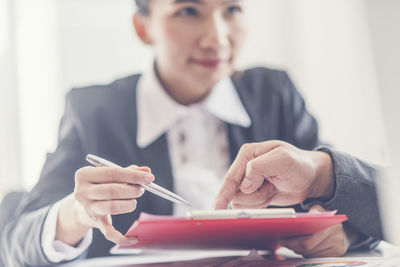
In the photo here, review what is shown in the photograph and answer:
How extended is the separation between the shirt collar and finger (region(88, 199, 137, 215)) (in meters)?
0.31

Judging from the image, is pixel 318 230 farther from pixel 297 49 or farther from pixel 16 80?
pixel 297 49

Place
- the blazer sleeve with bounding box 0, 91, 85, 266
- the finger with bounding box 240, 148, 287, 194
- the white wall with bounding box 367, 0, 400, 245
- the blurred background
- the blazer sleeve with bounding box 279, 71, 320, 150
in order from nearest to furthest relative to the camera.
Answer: the white wall with bounding box 367, 0, 400, 245, the finger with bounding box 240, 148, 287, 194, the blazer sleeve with bounding box 0, 91, 85, 266, the blazer sleeve with bounding box 279, 71, 320, 150, the blurred background

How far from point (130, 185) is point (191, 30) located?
42 centimetres

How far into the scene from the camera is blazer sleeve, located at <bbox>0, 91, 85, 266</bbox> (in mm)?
563

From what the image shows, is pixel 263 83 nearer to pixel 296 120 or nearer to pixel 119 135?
pixel 296 120

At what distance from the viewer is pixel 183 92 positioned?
848 mm

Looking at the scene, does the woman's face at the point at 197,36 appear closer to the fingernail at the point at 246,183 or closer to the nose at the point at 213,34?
the nose at the point at 213,34

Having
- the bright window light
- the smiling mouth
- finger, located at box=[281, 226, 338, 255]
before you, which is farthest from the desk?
the bright window light

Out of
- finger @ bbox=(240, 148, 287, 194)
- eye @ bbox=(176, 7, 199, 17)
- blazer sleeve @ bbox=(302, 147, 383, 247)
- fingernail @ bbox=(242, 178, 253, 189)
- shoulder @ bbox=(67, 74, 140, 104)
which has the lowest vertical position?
blazer sleeve @ bbox=(302, 147, 383, 247)

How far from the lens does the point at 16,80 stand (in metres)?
1.03

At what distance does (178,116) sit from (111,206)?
40 centimetres

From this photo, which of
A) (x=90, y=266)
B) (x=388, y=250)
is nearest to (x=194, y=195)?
(x=90, y=266)

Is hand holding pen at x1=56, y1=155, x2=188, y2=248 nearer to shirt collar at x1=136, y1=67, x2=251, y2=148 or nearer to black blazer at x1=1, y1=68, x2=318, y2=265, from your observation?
black blazer at x1=1, y1=68, x2=318, y2=265

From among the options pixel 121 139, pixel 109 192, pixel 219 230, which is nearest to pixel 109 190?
pixel 109 192
